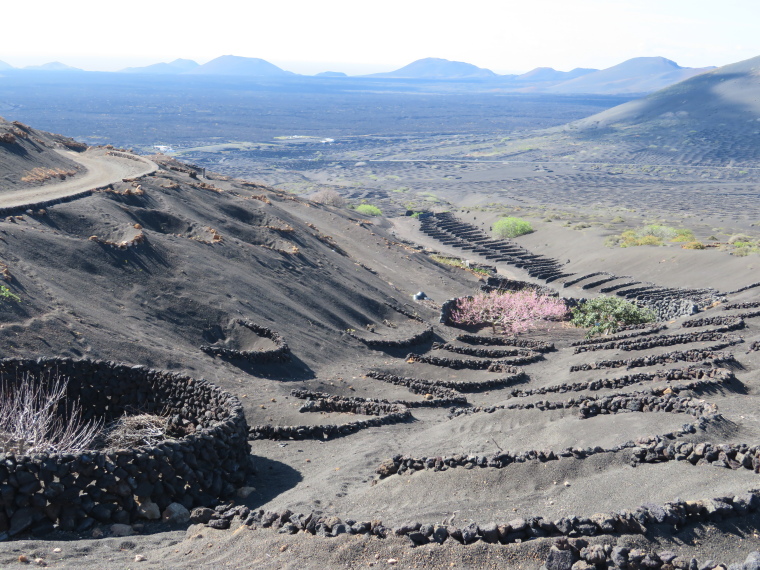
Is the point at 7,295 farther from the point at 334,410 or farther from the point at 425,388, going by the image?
the point at 425,388

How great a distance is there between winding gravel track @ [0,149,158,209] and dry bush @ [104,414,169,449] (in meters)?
17.6

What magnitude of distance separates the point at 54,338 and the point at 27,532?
9.31 m

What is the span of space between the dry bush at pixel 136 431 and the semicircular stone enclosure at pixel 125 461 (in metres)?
0.36

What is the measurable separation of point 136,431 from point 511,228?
2364 inches

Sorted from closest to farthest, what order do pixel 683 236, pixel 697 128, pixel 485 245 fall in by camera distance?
pixel 683 236, pixel 485 245, pixel 697 128

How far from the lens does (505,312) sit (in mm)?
33156

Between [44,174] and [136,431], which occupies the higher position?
[44,174]

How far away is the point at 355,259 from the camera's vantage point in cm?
4375

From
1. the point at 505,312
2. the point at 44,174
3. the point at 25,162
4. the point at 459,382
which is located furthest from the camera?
the point at 25,162

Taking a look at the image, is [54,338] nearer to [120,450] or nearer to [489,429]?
[120,450]

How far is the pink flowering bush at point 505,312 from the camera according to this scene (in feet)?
107

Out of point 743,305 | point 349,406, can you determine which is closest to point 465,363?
point 349,406

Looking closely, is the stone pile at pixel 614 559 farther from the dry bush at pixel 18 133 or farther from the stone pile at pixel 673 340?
the dry bush at pixel 18 133

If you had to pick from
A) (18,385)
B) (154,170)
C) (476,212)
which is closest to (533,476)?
(18,385)
